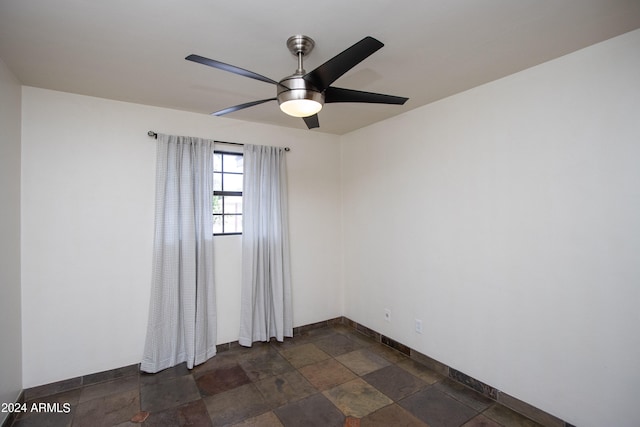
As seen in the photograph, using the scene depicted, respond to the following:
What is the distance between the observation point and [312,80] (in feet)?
5.25

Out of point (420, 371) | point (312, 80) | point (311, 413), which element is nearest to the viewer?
point (312, 80)

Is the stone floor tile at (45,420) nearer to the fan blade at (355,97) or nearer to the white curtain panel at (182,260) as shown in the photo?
the white curtain panel at (182,260)

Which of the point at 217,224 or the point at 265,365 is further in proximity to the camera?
the point at 217,224

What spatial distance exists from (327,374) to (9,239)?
2.76 meters

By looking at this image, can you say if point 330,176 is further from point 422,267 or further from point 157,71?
point 157,71

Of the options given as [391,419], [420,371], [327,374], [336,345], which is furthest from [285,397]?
[420,371]

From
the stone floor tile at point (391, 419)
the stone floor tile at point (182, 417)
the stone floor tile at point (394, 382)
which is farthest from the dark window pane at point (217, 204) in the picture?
the stone floor tile at point (391, 419)

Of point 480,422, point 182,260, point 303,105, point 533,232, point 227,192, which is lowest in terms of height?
point 480,422

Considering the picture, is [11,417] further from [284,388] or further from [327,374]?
[327,374]

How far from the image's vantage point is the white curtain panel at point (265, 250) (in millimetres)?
3346

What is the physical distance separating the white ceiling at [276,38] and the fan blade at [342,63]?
33 centimetres

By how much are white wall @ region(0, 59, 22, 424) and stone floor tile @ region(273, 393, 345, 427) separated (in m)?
1.90

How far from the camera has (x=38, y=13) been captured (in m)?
1.58

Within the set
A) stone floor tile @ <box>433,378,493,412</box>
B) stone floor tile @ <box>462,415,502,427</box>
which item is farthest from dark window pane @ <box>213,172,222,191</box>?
stone floor tile @ <box>462,415,502,427</box>
